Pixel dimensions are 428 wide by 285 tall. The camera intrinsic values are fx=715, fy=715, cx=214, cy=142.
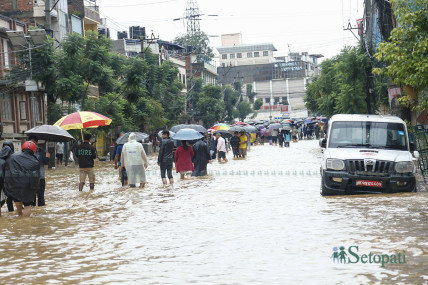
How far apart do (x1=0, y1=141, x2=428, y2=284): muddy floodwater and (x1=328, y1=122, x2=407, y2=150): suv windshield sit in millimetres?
1459

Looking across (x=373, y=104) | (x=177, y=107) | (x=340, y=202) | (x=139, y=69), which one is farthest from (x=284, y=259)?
(x=177, y=107)

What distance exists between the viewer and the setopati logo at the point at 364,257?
8180 mm

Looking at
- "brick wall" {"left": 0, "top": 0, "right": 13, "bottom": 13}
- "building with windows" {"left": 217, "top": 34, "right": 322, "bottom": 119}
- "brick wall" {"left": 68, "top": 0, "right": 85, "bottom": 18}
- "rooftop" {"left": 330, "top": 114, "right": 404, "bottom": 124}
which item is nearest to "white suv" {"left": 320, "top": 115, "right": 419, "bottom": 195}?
"rooftop" {"left": 330, "top": 114, "right": 404, "bottom": 124}

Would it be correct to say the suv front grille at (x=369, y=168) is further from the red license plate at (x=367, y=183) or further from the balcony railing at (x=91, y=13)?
the balcony railing at (x=91, y=13)

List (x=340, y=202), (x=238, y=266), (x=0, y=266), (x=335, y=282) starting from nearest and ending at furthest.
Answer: (x=335, y=282) < (x=238, y=266) < (x=0, y=266) < (x=340, y=202)

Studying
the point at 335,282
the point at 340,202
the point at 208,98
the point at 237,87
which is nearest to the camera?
the point at 335,282

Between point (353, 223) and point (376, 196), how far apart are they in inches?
158

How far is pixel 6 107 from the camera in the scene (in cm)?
4219

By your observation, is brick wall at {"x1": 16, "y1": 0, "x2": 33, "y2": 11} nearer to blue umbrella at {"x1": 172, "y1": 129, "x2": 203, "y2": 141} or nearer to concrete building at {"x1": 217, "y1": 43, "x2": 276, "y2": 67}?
blue umbrella at {"x1": 172, "y1": 129, "x2": 203, "y2": 141}

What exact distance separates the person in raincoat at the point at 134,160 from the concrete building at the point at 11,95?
19.2 metres

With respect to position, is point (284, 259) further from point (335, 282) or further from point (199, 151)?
point (199, 151)

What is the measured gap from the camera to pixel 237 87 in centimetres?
12419

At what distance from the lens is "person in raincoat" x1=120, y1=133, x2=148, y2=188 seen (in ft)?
67.4

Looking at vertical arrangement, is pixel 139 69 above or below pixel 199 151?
above
